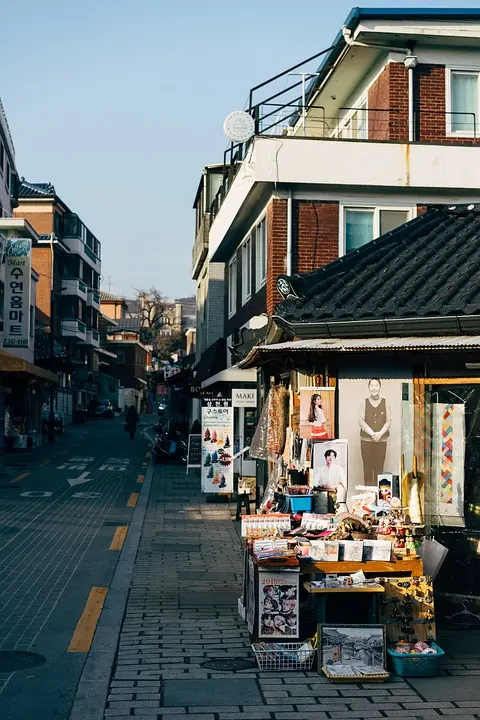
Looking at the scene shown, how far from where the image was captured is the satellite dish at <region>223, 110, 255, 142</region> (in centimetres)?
1939

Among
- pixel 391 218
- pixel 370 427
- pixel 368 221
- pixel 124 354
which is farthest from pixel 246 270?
pixel 124 354

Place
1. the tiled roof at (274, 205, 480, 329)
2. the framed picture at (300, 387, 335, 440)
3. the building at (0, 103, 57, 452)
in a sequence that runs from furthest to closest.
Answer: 1. the building at (0, 103, 57, 452)
2. the framed picture at (300, 387, 335, 440)
3. the tiled roof at (274, 205, 480, 329)

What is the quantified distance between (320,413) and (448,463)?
183 centimetres

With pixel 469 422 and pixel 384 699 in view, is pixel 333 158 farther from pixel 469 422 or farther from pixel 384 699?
pixel 384 699

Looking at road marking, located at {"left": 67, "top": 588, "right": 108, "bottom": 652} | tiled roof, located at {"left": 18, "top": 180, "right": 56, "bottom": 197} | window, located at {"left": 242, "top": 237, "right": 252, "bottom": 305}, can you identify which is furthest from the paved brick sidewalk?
tiled roof, located at {"left": 18, "top": 180, "right": 56, "bottom": 197}

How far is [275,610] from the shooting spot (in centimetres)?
816

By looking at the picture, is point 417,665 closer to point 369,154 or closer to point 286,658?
point 286,658

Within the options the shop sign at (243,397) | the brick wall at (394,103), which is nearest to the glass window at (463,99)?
the brick wall at (394,103)

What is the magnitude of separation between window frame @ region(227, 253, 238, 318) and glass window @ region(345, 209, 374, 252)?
259 inches

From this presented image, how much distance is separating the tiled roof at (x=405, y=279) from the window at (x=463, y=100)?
7038 millimetres

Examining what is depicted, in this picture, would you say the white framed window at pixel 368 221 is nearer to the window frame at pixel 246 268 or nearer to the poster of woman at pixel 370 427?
the window frame at pixel 246 268

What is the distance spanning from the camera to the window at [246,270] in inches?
872

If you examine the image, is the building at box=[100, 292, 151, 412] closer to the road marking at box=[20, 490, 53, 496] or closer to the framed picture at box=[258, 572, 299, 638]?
the road marking at box=[20, 490, 53, 496]

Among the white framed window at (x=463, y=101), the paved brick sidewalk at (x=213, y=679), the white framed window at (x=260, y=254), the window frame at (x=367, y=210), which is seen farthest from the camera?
the white framed window at (x=463, y=101)
